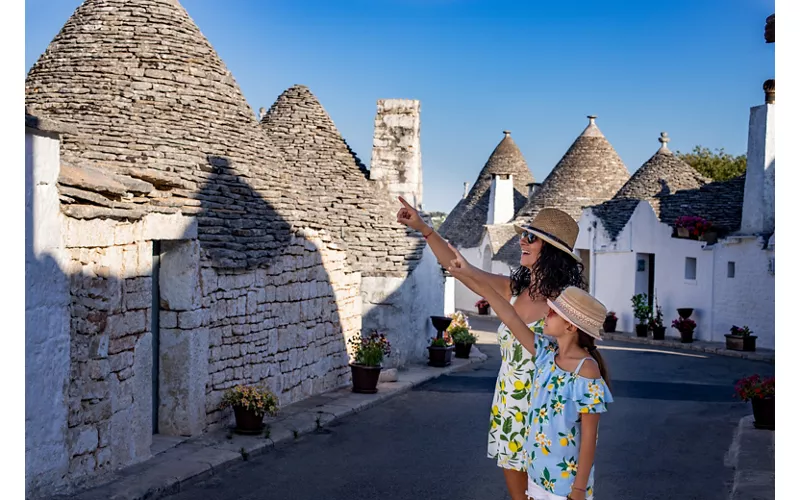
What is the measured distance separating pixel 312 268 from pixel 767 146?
45.3ft

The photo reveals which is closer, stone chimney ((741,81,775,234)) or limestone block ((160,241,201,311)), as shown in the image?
limestone block ((160,241,201,311))

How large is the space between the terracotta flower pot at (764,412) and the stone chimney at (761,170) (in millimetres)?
12234

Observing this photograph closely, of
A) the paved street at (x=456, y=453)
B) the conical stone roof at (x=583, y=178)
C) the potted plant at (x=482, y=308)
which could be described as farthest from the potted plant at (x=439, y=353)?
the potted plant at (x=482, y=308)

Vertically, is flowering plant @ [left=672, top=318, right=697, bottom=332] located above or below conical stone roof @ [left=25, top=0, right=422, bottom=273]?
below

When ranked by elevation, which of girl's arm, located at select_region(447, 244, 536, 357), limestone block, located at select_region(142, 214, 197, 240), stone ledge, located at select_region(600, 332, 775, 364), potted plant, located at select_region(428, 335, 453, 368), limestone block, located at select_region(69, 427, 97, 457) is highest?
limestone block, located at select_region(142, 214, 197, 240)

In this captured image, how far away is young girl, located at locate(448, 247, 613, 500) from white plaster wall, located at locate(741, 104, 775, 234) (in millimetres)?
18998

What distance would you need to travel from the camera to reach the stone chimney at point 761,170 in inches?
848

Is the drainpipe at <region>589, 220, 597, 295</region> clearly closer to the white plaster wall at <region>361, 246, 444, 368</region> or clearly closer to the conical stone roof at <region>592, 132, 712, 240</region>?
the conical stone roof at <region>592, 132, 712, 240</region>

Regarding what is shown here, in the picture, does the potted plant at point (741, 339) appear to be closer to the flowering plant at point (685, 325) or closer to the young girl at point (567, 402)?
the flowering plant at point (685, 325)

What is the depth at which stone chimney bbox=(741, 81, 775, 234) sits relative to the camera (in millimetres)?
21531

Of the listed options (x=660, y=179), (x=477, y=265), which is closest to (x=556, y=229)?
(x=660, y=179)

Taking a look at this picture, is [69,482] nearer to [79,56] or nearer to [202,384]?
[202,384]

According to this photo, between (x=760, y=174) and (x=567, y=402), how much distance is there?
19.7m

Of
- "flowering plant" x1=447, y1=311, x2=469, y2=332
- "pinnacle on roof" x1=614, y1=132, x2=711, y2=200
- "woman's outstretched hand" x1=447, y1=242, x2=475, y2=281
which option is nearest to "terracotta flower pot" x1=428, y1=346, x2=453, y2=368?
"flowering plant" x1=447, y1=311, x2=469, y2=332
